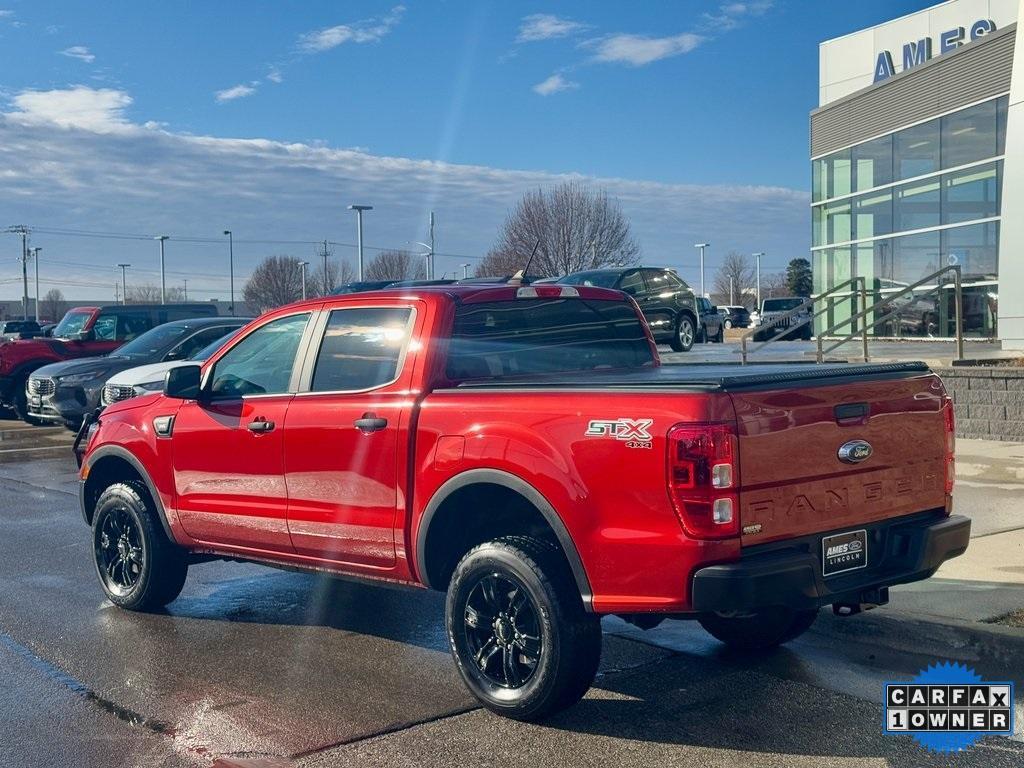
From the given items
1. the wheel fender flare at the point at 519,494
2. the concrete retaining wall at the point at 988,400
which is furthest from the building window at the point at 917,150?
the wheel fender flare at the point at 519,494

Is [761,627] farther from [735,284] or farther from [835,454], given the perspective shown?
[735,284]

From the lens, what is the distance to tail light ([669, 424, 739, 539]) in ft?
14.2

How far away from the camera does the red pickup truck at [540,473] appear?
4449 millimetres

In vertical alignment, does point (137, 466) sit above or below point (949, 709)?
above

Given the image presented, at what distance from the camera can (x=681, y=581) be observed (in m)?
4.43

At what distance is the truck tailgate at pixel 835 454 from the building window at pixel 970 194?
20175 mm

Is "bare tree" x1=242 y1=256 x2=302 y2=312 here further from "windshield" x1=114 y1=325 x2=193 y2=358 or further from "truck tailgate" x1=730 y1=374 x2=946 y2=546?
"truck tailgate" x1=730 y1=374 x2=946 y2=546

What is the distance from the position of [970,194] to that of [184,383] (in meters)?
21.6

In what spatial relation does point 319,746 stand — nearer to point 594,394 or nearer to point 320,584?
point 594,394

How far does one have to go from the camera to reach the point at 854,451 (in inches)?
189

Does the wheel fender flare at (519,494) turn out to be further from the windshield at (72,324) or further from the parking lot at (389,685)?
the windshield at (72,324)

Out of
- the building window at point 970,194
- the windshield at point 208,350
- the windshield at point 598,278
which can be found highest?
the building window at point 970,194

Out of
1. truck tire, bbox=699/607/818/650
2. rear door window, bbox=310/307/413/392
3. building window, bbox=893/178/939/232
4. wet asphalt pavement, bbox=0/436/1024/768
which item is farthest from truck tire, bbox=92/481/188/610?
building window, bbox=893/178/939/232

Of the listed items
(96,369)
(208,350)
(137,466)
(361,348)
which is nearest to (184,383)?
(137,466)
